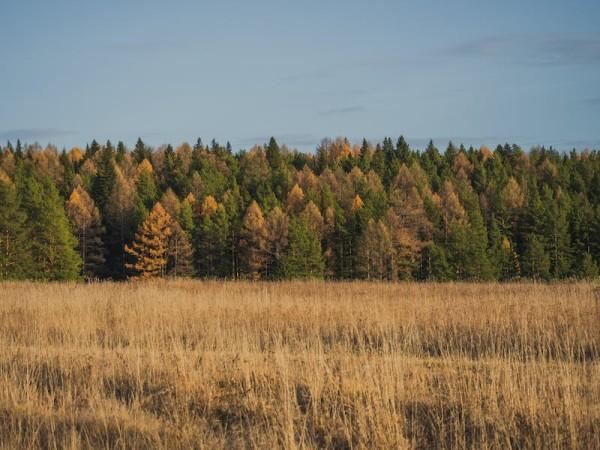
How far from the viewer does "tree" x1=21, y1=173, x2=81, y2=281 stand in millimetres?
47406

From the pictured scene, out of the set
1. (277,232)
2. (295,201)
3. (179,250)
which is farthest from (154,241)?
(295,201)

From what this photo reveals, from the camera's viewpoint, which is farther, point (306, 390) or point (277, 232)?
point (277, 232)

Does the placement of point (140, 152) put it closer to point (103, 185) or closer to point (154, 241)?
point (103, 185)

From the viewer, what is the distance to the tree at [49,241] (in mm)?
47406

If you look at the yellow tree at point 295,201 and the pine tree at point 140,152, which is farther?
the pine tree at point 140,152

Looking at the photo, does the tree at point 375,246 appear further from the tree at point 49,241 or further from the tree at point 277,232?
the tree at point 49,241

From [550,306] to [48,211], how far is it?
4144 cm

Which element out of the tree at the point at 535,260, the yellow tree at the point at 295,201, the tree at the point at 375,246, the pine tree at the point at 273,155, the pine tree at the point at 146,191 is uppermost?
the pine tree at the point at 273,155

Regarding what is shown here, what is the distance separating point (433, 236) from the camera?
2474 inches

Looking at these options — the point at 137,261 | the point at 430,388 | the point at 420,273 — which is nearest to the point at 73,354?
the point at 430,388

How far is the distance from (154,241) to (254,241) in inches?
324

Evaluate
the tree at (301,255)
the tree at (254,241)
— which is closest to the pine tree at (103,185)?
the tree at (254,241)

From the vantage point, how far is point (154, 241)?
5359cm

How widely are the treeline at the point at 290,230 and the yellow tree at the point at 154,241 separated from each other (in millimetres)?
116
